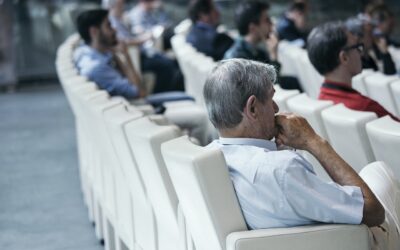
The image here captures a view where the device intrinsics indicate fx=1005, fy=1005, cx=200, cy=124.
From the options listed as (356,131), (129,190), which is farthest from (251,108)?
(129,190)

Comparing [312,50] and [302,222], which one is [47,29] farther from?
[302,222]

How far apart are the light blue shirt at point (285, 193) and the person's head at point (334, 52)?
200 cm

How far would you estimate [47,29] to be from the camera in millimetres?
14734

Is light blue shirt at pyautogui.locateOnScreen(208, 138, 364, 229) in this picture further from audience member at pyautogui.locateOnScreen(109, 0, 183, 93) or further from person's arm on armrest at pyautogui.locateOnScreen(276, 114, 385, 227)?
audience member at pyautogui.locateOnScreen(109, 0, 183, 93)

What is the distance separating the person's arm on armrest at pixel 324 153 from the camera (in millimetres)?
3184

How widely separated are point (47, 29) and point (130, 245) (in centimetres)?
1036

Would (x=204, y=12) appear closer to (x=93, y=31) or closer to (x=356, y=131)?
(x=93, y=31)

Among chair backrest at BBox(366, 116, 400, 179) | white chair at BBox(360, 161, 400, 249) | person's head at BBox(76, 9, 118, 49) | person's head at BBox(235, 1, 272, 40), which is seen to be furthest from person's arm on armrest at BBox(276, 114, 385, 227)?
person's head at BBox(235, 1, 272, 40)

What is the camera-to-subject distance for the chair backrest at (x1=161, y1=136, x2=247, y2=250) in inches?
118

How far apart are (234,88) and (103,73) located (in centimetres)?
435

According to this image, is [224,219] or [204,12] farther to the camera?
[204,12]

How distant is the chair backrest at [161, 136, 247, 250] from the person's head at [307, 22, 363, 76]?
6.66 ft

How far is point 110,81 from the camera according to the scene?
750cm

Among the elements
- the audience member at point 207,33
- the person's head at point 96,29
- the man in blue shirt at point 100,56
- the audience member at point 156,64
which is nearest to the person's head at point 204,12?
the audience member at point 207,33
